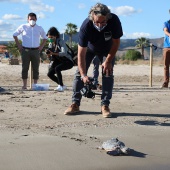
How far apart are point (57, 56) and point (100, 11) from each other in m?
4.16

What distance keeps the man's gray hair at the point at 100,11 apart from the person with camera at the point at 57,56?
12.6 feet

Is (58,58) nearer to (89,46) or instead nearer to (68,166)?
(89,46)

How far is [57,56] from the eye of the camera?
977cm

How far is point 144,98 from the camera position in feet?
27.7

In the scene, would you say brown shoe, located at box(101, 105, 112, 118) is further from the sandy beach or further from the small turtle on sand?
the small turtle on sand

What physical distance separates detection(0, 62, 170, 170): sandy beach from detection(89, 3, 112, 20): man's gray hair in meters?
1.45

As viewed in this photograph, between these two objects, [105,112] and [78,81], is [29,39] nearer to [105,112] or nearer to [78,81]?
[78,81]

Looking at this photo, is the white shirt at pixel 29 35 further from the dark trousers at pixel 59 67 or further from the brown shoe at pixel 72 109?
the brown shoe at pixel 72 109

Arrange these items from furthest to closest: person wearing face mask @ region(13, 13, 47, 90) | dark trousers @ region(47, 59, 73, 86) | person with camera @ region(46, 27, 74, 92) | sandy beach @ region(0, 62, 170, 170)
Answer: person wearing face mask @ region(13, 13, 47, 90)
dark trousers @ region(47, 59, 73, 86)
person with camera @ region(46, 27, 74, 92)
sandy beach @ region(0, 62, 170, 170)

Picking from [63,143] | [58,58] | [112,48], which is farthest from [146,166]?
[58,58]

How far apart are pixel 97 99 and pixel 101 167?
4079mm

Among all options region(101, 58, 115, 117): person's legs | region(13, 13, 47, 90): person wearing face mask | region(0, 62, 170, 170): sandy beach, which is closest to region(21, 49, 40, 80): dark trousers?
region(13, 13, 47, 90): person wearing face mask

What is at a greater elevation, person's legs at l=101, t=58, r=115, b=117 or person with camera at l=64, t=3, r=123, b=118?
person with camera at l=64, t=3, r=123, b=118

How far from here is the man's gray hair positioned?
572 centimetres
